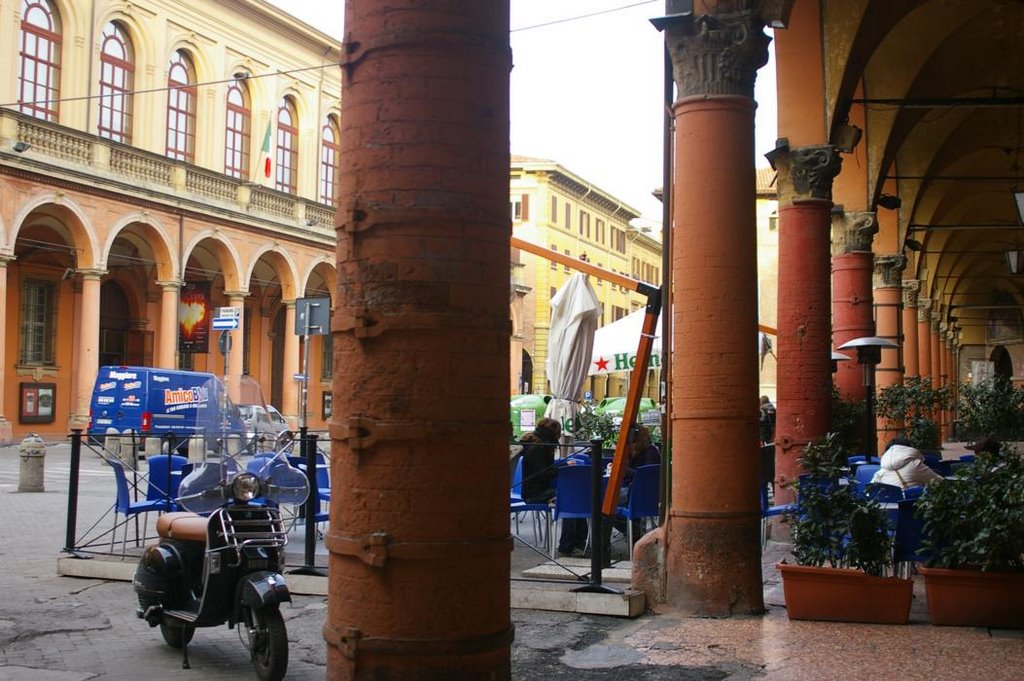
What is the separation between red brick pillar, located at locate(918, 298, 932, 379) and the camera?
3260cm

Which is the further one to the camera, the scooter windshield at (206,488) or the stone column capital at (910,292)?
the stone column capital at (910,292)

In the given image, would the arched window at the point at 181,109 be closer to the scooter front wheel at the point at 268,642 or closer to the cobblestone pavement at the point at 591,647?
the cobblestone pavement at the point at 591,647

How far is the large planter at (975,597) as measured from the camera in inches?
282

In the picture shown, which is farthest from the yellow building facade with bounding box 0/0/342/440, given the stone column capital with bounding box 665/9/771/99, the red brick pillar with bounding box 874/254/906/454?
the stone column capital with bounding box 665/9/771/99

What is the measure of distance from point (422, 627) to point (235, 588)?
10.9 feet

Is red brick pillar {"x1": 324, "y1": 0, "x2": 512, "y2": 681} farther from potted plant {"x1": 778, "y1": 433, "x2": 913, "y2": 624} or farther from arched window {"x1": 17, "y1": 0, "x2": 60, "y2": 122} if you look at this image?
arched window {"x1": 17, "y1": 0, "x2": 60, "y2": 122}

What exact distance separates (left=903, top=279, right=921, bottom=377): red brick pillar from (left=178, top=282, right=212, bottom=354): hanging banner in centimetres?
1933

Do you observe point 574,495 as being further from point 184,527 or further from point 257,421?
point 184,527

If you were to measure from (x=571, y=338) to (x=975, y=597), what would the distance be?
7.03 metres

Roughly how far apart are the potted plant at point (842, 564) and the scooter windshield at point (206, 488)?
11.5 feet

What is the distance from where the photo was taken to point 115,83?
1288 inches

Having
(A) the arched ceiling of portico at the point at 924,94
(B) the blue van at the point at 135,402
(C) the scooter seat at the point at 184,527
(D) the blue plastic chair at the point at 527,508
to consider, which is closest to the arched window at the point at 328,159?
(B) the blue van at the point at 135,402

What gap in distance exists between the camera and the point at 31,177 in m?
28.6

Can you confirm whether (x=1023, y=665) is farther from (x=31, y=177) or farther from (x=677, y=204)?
(x=31, y=177)
